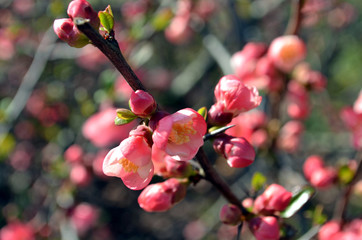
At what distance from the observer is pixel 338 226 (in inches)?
48.2

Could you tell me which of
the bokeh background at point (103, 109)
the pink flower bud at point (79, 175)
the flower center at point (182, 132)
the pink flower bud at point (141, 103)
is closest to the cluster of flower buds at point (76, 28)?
the pink flower bud at point (141, 103)

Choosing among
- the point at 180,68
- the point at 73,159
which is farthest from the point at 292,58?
the point at 180,68

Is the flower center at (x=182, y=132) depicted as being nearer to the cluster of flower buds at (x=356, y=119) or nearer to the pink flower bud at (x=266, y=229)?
the pink flower bud at (x=266, y=229)

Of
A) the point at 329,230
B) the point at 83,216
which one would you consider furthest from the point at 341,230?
the point at 83,216

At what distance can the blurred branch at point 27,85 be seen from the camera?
2178mm

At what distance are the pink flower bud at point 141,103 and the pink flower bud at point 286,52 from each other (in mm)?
896

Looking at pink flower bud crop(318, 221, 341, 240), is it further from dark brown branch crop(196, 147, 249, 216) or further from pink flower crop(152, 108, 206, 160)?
pink flower crop(152, 108, 206, 160)

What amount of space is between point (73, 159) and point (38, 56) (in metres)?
0.88

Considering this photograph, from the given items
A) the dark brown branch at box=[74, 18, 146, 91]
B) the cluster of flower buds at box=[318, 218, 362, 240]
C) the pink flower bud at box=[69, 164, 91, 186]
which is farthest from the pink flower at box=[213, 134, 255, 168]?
the pink flower bud at box=[69, 164, 91, 186]

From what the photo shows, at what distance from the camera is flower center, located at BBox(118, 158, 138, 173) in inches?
32.0

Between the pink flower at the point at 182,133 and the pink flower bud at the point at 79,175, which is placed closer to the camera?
the pink flower at the point at 182,133

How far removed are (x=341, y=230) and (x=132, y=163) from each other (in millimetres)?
882

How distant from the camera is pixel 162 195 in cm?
92

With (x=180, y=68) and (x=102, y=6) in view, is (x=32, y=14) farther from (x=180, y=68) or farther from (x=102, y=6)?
(x=180, y=68)
